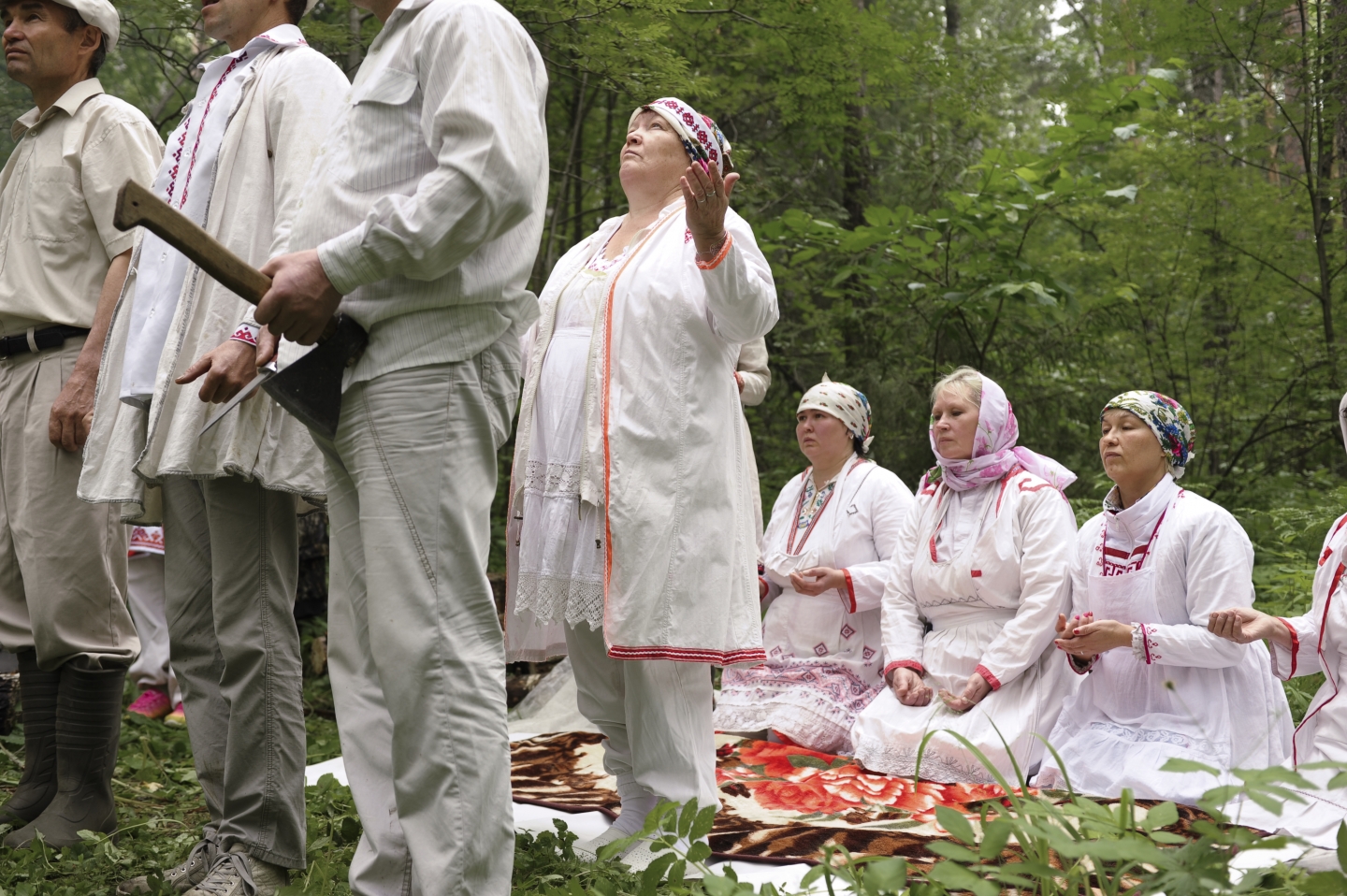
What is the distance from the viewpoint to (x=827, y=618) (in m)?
5.07

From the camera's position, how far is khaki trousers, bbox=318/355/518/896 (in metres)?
2.04

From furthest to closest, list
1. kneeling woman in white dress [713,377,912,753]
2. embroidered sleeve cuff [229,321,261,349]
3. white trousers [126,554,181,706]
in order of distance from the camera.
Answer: white trousers [126,554,181,706] < kneeling woman in white dress [713,377,912,753] < embroidered sleeve cuff [229,321,261,349]

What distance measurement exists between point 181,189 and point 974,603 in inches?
126

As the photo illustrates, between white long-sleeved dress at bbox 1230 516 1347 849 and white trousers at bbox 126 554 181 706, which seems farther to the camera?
white trousers at bbox 126 554 181 706

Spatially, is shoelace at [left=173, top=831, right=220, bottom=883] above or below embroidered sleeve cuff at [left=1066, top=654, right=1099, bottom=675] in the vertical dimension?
below

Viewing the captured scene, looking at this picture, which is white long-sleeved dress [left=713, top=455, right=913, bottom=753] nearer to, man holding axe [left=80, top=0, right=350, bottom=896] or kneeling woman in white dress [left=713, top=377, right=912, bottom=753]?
kneeling woman in white dress [left=713, top=377, right=912, bottom=753]

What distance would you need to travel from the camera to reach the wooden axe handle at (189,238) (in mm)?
1972

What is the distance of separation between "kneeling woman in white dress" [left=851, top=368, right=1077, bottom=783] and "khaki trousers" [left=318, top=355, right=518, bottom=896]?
2.54 m

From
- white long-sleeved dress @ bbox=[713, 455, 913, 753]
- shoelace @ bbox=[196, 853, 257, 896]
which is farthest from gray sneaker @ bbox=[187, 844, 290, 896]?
white long-sleeved dress @ bbox=[713, 455, 913, 753]

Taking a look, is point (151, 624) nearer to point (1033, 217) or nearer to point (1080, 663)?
point (1080, 663)

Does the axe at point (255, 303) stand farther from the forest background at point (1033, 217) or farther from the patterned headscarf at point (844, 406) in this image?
the forest background at point (1033, 217)

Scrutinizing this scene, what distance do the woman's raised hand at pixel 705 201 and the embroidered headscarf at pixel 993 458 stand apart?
2012 mm

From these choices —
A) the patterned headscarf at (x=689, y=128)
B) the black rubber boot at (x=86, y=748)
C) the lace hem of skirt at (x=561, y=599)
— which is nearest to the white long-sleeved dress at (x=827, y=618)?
the lace hem of skirt at (x=561, y=599)

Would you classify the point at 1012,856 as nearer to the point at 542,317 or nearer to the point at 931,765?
the point at 931,765
